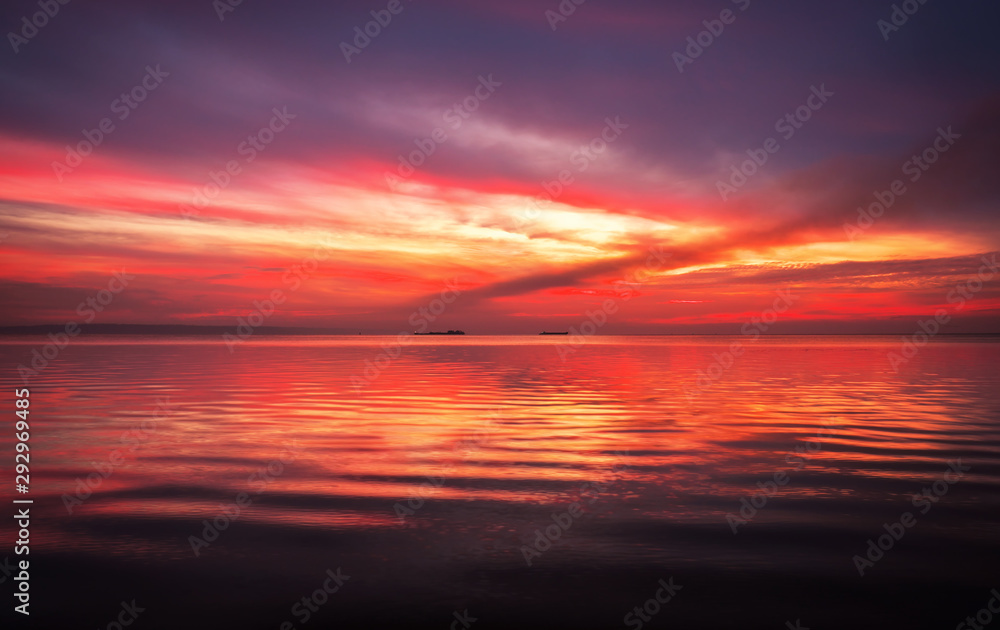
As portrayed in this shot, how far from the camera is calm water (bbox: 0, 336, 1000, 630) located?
8.11m

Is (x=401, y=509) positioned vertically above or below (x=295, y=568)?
above

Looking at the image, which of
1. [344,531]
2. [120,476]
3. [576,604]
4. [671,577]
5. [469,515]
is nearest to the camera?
[576,604]

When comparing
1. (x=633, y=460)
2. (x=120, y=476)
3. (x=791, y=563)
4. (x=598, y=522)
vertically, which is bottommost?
(x=791, y=563)

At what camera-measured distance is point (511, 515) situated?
38.2ft

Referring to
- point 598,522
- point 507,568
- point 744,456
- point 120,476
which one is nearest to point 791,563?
point 598,522

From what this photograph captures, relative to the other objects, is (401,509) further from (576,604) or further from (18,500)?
(18,500)

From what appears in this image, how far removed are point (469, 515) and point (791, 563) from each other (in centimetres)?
501

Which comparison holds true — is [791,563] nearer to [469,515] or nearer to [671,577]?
[671,577]

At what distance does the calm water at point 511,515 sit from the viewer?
811cm

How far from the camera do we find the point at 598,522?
11.3m

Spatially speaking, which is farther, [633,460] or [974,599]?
[633,460]

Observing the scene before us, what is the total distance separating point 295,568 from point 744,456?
11590 mm

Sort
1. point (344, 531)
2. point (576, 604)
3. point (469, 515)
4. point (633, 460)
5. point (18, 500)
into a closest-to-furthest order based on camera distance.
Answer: point (576, 604) < point (344, 531) < point (469, 515) < point (18, 500) < point (633, 460)

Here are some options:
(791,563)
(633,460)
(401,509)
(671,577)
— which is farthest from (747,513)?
(401,509)
